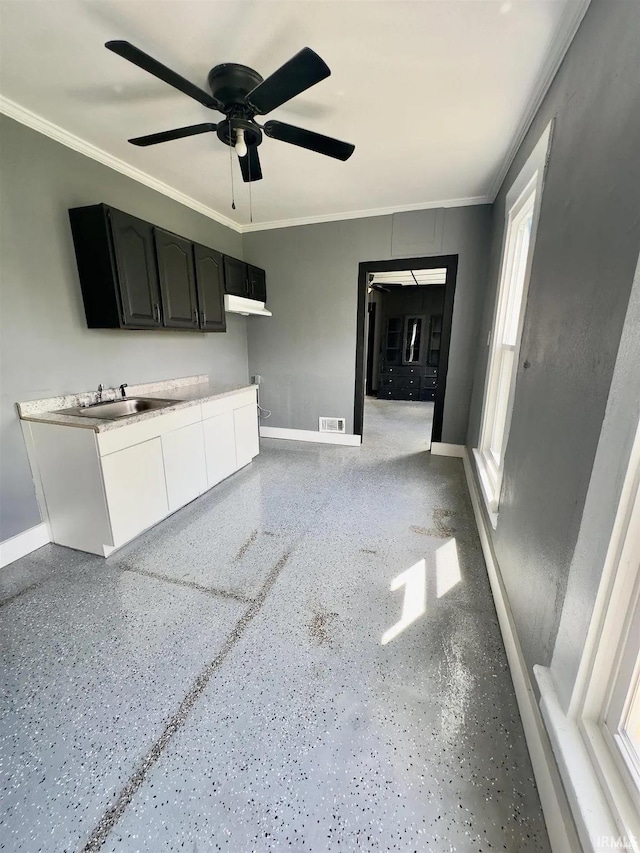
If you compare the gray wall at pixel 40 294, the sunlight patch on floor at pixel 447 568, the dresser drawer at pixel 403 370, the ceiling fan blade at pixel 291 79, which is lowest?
the sunlight patch on floor at pixel 447 568

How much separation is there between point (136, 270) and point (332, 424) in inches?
109

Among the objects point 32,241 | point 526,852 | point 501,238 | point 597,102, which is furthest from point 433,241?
point 526,852

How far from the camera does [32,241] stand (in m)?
2.17

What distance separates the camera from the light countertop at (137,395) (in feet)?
6.83

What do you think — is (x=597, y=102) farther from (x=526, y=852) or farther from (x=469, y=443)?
(x=469, y=443)

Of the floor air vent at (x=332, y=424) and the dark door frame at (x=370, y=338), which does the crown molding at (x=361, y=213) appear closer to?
the floor air vent at (x=332, y=424)

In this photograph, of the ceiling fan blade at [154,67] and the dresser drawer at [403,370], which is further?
the dresser drawer at [403,370]

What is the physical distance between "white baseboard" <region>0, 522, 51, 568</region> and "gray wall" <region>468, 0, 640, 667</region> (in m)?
2.89

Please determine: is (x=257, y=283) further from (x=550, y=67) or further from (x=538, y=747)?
(x=538, y=747)

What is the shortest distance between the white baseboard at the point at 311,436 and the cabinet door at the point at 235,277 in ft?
5.93

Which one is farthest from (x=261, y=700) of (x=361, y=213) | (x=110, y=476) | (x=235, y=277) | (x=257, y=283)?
(x=361, y=213)

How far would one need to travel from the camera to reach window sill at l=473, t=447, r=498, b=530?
81.5 inches

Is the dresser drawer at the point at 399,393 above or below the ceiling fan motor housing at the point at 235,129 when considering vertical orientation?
below

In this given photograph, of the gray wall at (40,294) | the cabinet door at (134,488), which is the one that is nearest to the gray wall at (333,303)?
the gray wall at (40,294)
